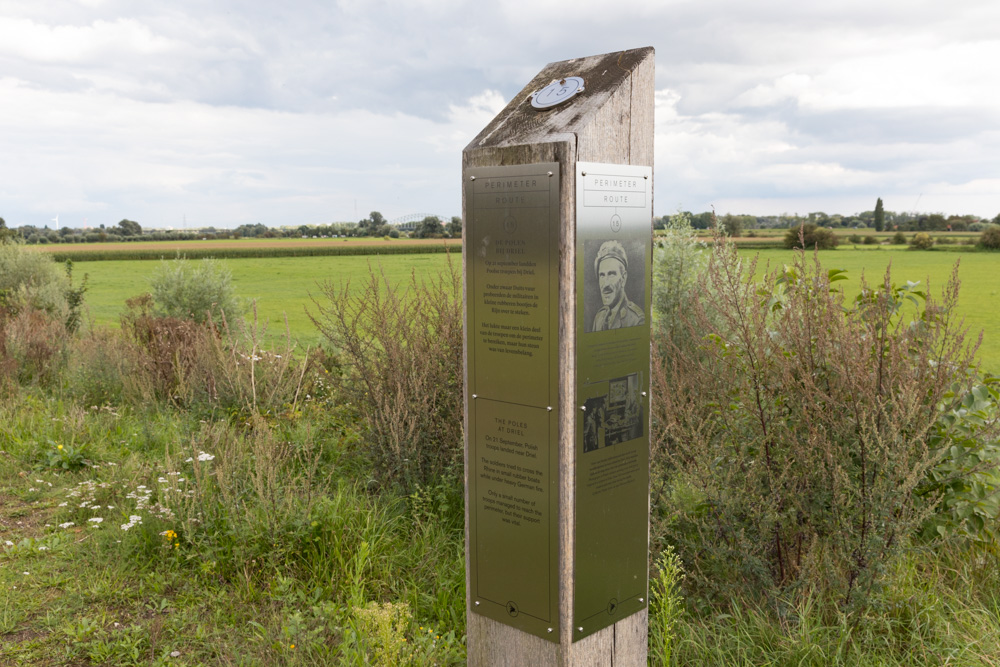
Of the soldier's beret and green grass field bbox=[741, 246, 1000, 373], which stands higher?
the soldier's beret

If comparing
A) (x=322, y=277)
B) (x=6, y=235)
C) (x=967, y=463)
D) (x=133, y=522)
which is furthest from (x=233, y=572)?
(x=6, y=235)

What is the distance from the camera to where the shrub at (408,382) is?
16.4 ft

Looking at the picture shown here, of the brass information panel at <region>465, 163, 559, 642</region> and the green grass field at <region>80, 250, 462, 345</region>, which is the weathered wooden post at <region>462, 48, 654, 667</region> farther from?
the green grass field at <region>80, 250, 462, 345</region>

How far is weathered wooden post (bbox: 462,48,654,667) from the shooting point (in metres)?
2.52

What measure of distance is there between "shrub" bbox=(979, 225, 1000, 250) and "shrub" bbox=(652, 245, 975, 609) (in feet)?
126

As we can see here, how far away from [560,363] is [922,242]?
43.4 m

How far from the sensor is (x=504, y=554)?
280cm

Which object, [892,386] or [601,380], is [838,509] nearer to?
[892,386]

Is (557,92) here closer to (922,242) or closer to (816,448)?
(816,448)

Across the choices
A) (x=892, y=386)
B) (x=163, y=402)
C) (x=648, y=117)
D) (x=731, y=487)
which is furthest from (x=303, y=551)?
(x=163, y=402)

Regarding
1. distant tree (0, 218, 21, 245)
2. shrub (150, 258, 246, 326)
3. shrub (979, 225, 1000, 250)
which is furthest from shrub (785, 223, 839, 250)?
shrub (979, 225, 1000, 250)

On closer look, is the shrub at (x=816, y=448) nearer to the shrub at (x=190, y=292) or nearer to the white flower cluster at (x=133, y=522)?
the white flower cluster at (x=133, y=522)

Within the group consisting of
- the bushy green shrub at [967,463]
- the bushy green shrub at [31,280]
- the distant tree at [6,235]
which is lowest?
the bushy green shrub at [967,463]

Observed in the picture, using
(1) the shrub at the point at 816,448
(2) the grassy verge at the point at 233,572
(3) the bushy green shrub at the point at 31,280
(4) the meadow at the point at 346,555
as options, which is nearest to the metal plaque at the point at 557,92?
(1) the shrub at the point at 816,448
